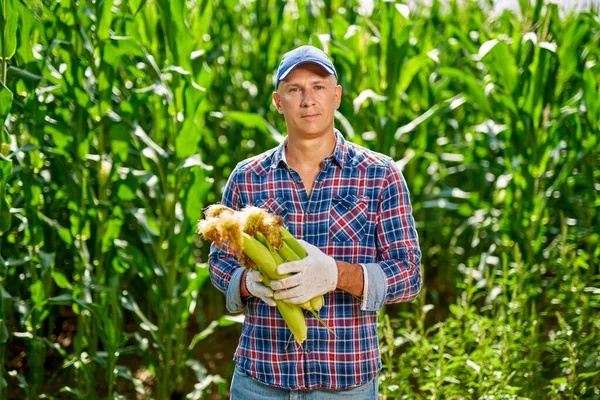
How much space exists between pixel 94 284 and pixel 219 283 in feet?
5.46

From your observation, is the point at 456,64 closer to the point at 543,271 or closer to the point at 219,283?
the point at 543,271

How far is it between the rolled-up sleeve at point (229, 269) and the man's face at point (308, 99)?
28cm

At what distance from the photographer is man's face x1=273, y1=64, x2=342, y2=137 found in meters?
2.15

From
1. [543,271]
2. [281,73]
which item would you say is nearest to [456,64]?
[543,271]

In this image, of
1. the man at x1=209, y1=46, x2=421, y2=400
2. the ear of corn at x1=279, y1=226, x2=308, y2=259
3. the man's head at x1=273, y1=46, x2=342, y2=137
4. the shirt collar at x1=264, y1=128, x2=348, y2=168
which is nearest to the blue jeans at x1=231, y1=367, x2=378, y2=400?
the man at x1=209, y1=46, x2=421, y2=400

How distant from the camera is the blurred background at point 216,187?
3.41 meters

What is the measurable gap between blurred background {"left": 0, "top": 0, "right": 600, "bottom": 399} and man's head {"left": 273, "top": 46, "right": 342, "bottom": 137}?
3.95 feet

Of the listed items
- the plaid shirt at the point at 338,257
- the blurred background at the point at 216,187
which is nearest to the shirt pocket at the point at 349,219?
the plaid shirt at the point at 338,257

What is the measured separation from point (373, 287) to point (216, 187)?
3179 mm

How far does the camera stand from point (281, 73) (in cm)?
223

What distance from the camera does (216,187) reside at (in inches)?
203

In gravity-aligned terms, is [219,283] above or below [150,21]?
below

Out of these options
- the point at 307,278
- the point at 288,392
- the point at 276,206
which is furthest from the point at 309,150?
the point at 288,392

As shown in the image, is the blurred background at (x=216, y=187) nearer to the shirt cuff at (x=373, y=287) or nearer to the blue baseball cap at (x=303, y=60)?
the shirt cuff at (x=373, y=287)
